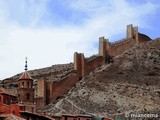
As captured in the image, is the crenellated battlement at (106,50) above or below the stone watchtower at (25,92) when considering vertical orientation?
above

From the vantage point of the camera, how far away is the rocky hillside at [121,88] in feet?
244

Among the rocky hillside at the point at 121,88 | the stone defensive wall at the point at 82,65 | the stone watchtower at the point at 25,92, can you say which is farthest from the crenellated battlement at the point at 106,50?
the stone watchtower at the point at 25,92

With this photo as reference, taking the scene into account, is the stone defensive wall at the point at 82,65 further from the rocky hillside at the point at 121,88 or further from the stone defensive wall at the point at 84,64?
the rocky hillside at the point at 121,88

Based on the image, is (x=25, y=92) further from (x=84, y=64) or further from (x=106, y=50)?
(x=106, y=50)

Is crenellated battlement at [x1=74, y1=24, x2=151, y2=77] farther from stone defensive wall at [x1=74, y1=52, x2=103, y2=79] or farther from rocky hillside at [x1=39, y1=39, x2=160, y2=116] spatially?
rocky hillside at [x1=39, y1=39, x2=160, y2=116]

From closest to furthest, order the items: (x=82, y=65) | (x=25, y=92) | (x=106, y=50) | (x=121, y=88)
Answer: (x=25, y=92) < (x=121, y=88) < (x=82, y=65) < (x=106, y=50)

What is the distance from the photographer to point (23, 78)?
2689 inches

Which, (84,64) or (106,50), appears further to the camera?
(106,50)

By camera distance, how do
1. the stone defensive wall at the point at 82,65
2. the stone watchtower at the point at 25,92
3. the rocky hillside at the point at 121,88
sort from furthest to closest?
the stone defensive wall at the point at 82,65 → the rocky hillside at the point at 121,88 → the stone watchtower at the point at 25,92

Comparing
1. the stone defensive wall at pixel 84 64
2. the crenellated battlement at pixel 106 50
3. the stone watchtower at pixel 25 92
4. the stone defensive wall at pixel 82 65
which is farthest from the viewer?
the crenellated battlement at pixel 106 50

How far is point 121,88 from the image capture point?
78812mm

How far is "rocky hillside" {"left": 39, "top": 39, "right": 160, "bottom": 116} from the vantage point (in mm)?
74250

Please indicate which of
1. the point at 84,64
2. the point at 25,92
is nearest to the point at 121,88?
the point at 84,64

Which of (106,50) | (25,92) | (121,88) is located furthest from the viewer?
(106,50)
